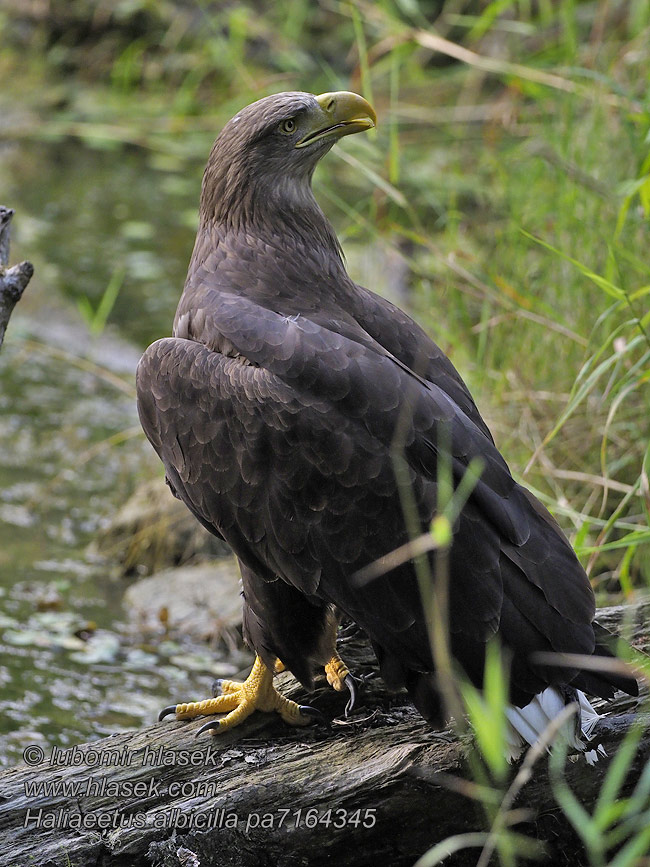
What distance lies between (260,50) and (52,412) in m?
5.05

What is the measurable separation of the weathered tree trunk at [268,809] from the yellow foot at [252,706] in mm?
180

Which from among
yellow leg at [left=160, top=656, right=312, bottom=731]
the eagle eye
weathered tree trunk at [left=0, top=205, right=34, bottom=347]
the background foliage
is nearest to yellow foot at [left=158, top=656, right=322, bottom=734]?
yellow leg at [left=160, top=656, right=312, bottom=731]

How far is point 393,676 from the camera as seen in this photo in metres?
2.55

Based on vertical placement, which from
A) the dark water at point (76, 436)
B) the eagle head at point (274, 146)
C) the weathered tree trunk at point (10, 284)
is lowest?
the dark water at point (76, 436)

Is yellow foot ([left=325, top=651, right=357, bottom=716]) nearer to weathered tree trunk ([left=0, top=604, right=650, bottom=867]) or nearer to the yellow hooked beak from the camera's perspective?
weathered tree trunk ([left=0, top=604, right=650, bottom=867])

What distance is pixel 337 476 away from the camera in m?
2.54

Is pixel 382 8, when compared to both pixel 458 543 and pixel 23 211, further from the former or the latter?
pixel 23 211

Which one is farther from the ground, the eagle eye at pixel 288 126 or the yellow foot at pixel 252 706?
→ the eagle eye at pixel 288 126

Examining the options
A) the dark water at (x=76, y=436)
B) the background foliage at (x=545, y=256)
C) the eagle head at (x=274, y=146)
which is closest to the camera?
the eagle head at (x=274, y=146)

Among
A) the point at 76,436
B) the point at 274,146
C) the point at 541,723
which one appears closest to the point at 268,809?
the point at 541,723

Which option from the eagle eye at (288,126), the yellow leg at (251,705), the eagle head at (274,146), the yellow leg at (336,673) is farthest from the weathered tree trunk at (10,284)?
the yellow leg at (336,673)

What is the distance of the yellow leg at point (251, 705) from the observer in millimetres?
2758

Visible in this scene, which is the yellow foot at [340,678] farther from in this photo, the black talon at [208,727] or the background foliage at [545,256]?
the background foliage at [545,256]

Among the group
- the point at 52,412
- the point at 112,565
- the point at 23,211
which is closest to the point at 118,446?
the point at 52,412
